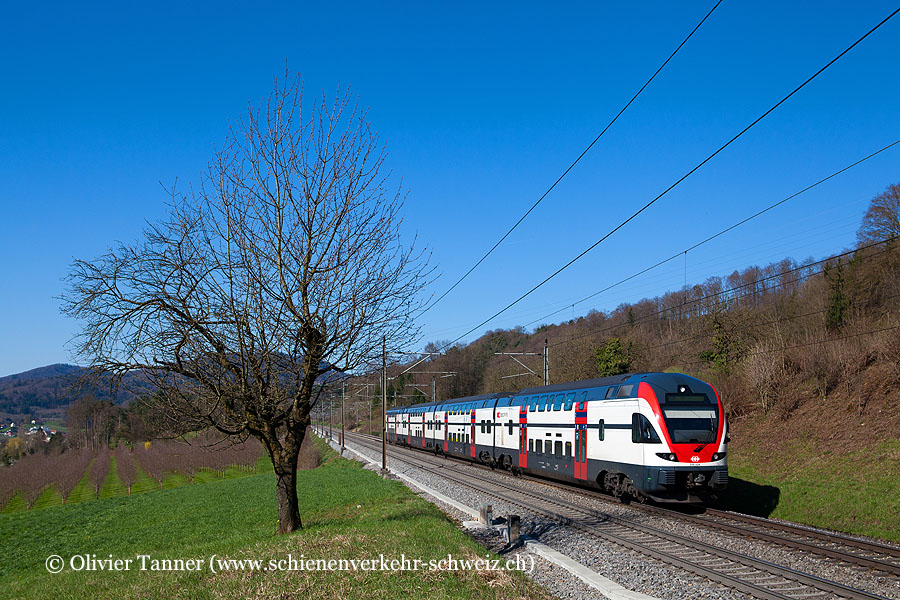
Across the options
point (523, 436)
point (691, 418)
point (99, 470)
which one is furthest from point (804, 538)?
point (99, 470)

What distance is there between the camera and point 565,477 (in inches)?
914

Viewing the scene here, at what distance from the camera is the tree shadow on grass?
20031mm

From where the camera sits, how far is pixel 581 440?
21625 millimetres

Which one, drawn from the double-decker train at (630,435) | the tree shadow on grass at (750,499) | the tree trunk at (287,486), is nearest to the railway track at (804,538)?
the double-decker train at (630,435)

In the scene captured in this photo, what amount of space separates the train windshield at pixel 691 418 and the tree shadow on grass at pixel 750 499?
126 inches

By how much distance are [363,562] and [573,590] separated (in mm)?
3165

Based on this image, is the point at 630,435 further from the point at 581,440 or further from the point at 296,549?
the point at 296,549

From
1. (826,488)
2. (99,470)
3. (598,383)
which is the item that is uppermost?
(598,383)

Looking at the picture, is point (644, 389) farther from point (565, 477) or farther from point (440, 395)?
point (440, 395)

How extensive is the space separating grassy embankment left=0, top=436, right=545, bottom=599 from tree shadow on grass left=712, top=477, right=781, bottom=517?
981 cm

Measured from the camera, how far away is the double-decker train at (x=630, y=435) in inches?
679

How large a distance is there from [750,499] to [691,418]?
218 inches

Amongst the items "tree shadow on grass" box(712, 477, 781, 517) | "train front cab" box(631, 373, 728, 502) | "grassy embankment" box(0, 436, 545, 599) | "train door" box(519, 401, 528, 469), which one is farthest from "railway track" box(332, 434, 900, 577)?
"train door" box(519, 401, 528, 469)

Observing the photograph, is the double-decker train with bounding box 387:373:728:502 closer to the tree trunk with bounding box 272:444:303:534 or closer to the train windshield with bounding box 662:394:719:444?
the train windshield with bounding box 662:394:719:444
